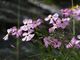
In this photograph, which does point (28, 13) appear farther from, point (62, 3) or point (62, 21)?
point (62, 21)

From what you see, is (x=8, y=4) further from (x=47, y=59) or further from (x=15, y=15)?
(x=47, y=59)

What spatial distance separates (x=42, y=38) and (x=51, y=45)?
0.10 meters

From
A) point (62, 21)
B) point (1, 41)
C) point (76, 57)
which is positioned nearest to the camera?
point (62, 21)

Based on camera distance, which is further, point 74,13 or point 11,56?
point 11,56

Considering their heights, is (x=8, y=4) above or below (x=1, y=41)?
above

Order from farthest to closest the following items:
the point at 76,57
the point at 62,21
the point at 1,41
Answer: the point at 1,41
the point at 76,57
the point at 62,21

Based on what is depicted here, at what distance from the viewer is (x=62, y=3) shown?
3.43m

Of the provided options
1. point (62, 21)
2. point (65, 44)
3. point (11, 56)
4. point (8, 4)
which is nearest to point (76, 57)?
point (65, 44)

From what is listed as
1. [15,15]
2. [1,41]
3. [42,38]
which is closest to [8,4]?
[15,15]

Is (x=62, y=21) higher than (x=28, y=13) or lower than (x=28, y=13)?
higher

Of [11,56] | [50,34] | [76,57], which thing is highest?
[50,34]

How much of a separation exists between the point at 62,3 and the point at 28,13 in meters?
0.32

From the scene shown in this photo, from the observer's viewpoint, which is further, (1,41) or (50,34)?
(1,41)

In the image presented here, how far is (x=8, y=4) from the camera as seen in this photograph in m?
3.45
